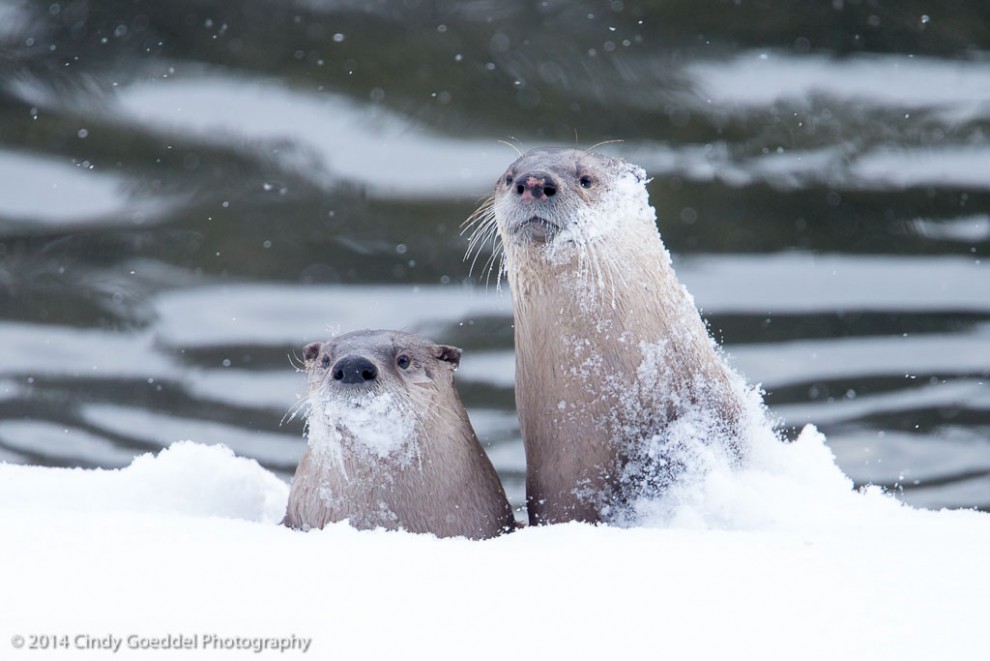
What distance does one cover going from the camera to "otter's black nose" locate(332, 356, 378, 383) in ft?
9.61

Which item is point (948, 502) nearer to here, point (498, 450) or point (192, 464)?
point (498, 450)

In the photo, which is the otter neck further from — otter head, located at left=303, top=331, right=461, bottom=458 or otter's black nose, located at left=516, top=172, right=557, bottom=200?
otter head, located at left=303, top=331, right=461, bottom=458

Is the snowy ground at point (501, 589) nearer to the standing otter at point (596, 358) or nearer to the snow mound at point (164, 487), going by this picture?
the snow mound at point (164, 487)

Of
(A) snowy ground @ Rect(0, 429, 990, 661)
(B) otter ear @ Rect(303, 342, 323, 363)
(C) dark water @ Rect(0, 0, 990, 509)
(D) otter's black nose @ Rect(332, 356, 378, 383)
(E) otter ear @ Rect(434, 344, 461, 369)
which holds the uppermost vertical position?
(C) dark water @ Rect(0, 0, 990, 509)

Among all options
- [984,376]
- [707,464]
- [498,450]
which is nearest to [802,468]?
[707,464]

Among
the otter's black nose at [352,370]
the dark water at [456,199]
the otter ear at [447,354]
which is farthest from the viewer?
the dark water at [456,199]

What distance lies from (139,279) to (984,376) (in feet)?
16.4

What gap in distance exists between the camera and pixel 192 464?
3.44 m

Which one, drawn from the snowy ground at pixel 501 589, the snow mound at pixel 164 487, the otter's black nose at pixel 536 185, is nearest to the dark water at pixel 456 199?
the snow mound at pixel 164 487

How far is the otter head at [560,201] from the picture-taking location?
3066 millimetres

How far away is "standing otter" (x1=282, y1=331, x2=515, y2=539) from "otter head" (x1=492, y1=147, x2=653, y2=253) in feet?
1.71

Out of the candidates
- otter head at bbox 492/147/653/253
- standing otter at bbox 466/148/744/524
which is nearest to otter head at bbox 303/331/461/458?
standing otter at bbox 466/148/744/524

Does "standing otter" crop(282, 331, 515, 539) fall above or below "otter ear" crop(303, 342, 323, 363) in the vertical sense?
below

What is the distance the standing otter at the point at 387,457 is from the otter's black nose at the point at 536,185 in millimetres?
599
